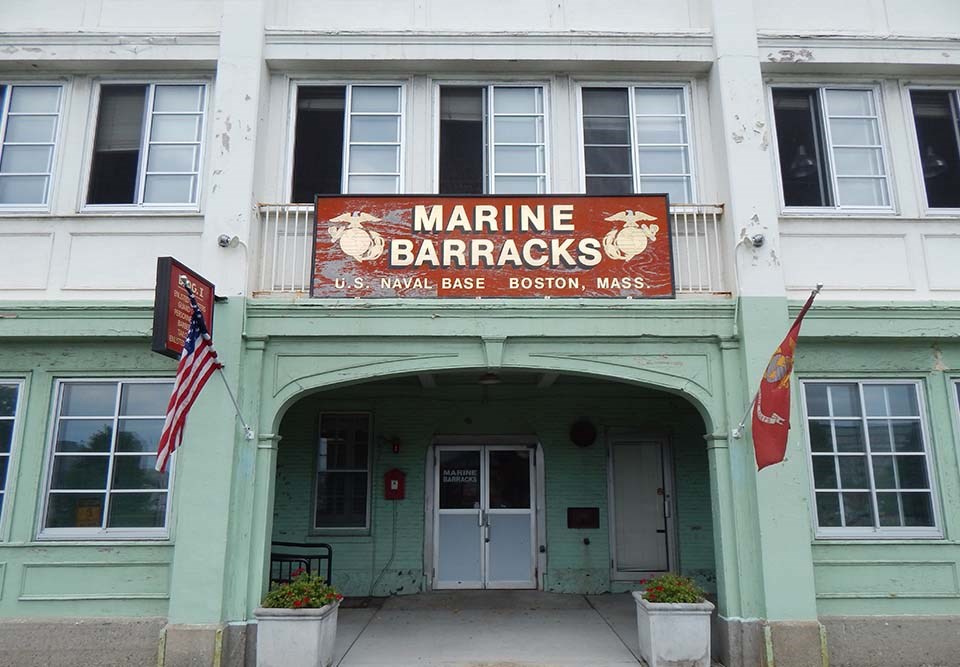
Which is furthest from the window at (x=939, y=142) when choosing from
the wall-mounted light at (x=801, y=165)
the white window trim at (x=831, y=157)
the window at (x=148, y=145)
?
the window at (x=148, y=145)

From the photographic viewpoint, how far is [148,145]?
841 cm

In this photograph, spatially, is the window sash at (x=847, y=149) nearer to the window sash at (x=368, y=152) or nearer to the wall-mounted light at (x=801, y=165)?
the wall-mounted light at (x=801, y=165)

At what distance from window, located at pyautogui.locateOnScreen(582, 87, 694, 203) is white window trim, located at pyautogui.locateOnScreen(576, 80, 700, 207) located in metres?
0.01

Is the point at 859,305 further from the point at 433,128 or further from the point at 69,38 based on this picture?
the point at 69,38

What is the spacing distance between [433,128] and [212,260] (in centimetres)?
306

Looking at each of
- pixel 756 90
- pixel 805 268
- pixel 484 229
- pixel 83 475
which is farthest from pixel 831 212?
pixel 83 475

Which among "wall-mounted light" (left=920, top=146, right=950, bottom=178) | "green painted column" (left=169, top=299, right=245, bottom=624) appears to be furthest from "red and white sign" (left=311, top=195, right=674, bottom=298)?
"wall-mounted light" (left=920, top=146, right=950, bottom=178)

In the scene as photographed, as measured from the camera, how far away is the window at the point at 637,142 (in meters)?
8.51

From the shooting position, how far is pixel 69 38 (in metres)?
8.37

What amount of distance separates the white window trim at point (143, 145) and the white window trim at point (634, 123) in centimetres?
451

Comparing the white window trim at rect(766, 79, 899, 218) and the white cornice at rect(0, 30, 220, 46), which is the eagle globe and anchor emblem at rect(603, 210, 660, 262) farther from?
the white cornice at rect(0, 30, 220, 46)

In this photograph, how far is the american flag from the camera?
6.44 m

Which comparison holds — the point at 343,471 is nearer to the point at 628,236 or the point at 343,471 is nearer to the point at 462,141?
the point at 462,141

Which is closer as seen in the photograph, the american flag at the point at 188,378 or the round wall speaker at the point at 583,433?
the american flag at the point at 188,378
